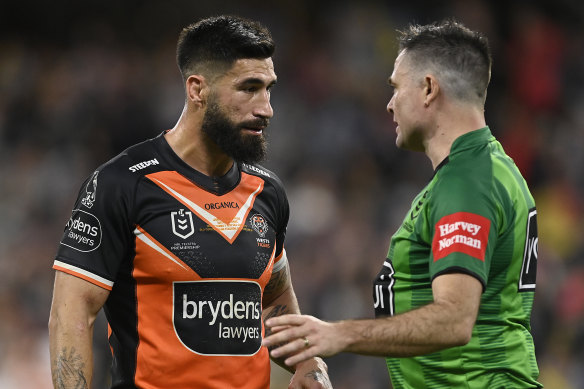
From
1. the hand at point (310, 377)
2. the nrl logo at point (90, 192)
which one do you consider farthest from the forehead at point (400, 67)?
the hand at point (310, 377)

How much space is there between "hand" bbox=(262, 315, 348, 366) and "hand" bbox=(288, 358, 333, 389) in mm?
1157

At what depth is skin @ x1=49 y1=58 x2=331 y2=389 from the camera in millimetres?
3766

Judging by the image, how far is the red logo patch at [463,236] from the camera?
131 inches

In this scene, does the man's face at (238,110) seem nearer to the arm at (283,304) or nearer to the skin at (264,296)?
the skin at (264,296)

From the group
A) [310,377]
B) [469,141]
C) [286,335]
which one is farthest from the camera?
[310,377]

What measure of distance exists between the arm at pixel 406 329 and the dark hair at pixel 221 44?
4.83 ft

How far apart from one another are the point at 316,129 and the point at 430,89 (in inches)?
284

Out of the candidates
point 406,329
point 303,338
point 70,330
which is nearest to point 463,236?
point 406,329

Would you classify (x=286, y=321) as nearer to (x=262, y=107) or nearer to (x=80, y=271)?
(x=80, y=271)

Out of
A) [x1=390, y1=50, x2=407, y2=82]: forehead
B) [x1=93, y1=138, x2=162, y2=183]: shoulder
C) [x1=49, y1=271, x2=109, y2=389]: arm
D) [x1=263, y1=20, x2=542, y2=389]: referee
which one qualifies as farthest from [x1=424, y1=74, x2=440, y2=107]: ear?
[x1=49, y1=271, x2=109, y2=389]: arm

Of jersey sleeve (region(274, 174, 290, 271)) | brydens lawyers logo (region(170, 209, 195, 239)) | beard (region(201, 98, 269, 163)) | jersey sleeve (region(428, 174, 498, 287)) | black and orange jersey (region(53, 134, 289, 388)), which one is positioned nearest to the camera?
jersey sleeve (region(428, 174, 498, 287))

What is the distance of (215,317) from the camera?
399 cm

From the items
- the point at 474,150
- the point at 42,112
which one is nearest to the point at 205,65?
the point at 474,150

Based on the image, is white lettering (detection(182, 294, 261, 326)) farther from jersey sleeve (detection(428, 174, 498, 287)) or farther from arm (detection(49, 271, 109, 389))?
jersey sleeve (detection(428, 174, 498, 287))
